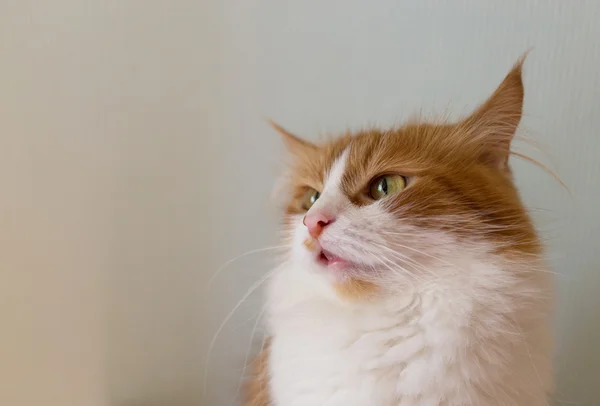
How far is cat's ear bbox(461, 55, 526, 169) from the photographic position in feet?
2.92

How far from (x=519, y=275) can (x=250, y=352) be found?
76cm

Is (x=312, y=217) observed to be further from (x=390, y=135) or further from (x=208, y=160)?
(x=208, y=160)

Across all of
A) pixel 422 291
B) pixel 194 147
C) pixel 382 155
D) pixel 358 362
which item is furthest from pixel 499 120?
pixel 194 147

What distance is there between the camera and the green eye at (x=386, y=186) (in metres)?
0.87

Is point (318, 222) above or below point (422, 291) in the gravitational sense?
above

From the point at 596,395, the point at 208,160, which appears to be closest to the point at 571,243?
the point at 596,395

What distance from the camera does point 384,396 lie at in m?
0.76

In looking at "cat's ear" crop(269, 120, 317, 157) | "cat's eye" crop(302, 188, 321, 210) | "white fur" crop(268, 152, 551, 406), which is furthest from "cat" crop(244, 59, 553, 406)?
"cat's ear" crop(269, 120, 317, 157)

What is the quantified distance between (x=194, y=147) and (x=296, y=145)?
0.37 meters

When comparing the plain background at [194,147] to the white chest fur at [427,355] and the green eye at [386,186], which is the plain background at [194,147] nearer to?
the green eye at [386,186]

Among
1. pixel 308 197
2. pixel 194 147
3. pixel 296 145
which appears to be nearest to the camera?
pixel 308 197

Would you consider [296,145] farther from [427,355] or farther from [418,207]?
[427,355]

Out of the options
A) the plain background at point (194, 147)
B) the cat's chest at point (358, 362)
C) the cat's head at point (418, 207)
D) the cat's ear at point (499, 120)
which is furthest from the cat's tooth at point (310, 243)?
the plain background at point (194, 147)

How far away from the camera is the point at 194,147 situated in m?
1.42
